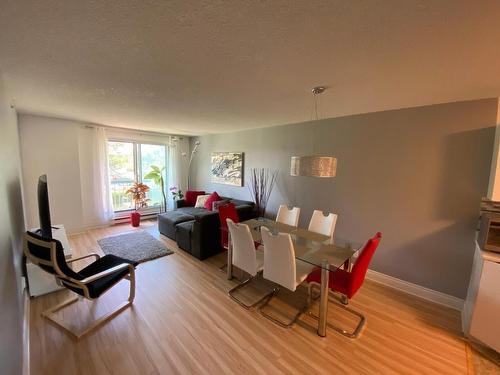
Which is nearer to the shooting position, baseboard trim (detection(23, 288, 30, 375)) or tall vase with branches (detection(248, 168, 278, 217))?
baseboard trim (detection(23, 288, 30, 375))

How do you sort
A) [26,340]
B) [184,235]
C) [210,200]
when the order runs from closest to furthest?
1. [26,340]
2. [184,235]
3. [210,200]

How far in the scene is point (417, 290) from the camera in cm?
255

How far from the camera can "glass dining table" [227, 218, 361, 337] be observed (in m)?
1.91

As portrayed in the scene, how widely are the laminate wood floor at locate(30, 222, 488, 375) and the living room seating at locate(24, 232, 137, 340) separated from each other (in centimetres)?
8

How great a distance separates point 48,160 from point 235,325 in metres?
4.45

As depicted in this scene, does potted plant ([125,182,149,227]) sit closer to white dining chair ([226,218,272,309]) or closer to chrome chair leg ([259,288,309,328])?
white dining chair ([226,218,272,309])

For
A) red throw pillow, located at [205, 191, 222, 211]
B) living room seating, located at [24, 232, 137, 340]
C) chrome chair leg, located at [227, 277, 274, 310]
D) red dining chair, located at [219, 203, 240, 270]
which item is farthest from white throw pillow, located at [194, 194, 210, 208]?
living room seating, located at [24, 232, 137, 340]

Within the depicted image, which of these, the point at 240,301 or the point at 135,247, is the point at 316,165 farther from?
the point at 135,247

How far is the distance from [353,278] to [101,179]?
16.7 ft

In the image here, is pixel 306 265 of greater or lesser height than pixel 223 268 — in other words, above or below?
above

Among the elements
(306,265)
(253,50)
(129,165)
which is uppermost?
(253,50)

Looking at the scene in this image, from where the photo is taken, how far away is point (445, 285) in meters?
2.39

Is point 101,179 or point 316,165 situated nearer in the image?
point 316,165

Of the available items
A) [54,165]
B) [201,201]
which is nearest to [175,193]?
[201,201]
